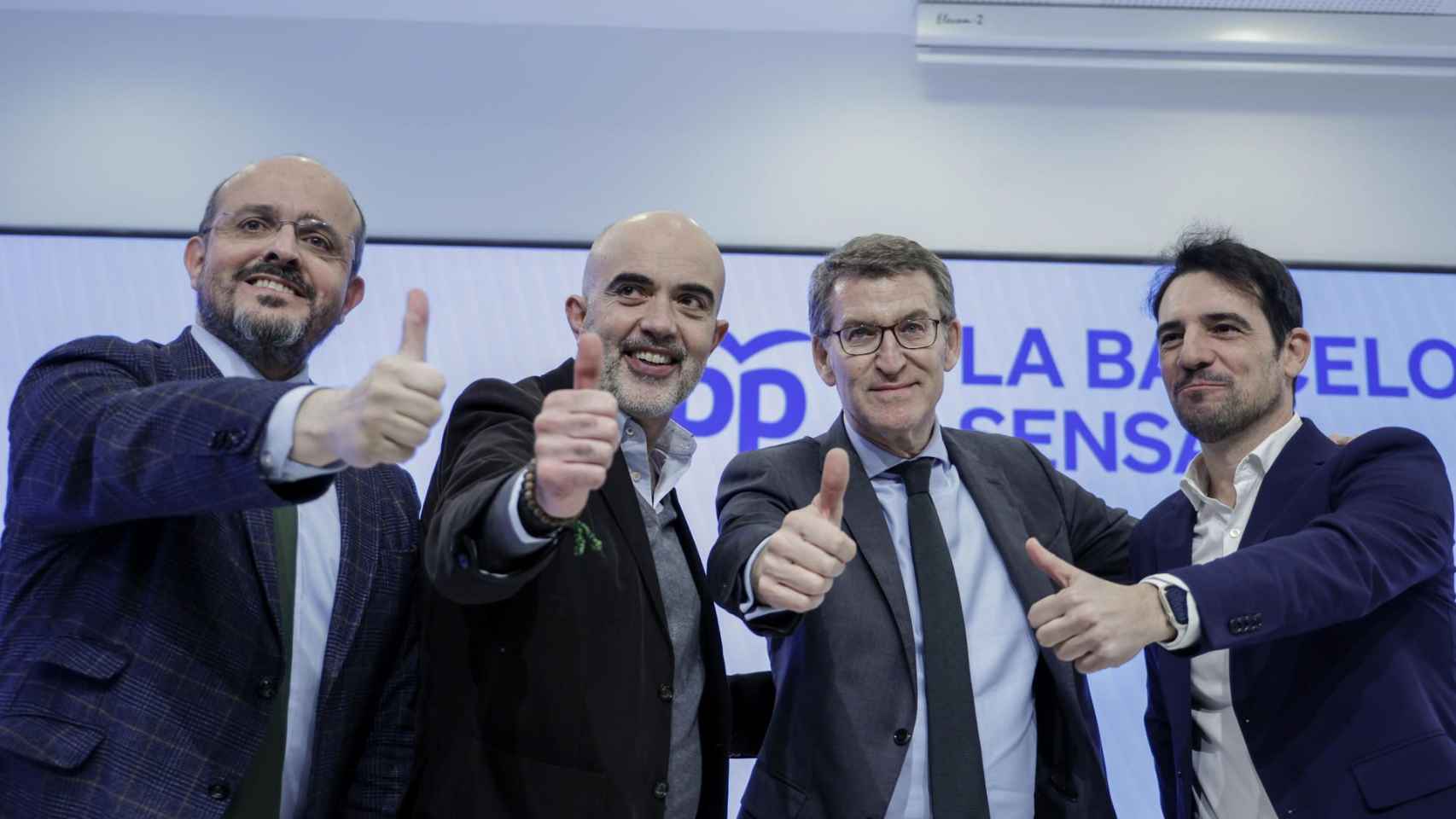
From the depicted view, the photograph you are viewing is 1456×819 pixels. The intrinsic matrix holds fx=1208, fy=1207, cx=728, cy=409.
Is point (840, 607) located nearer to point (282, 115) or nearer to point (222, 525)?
point (222, 525)

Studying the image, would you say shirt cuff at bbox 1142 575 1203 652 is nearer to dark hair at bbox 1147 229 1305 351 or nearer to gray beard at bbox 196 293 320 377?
dark hair at bbox 1147 229 1305 351

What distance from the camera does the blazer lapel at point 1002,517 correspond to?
7.19 ft

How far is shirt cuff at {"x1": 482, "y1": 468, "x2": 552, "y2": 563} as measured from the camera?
1.52 metres

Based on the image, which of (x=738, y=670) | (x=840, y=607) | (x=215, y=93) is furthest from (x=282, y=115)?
(x=840, y=607)

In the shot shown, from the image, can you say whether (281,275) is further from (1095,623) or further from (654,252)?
(1095,623)

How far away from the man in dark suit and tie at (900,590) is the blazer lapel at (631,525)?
0.38 feet

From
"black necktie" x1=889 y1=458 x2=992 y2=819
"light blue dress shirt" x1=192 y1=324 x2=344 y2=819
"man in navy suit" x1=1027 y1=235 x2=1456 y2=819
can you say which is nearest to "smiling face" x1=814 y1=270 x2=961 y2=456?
"black necktie" x1=889 y1=458 x2=992 y2=819

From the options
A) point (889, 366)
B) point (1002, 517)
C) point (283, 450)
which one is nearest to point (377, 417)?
point (283, 450)

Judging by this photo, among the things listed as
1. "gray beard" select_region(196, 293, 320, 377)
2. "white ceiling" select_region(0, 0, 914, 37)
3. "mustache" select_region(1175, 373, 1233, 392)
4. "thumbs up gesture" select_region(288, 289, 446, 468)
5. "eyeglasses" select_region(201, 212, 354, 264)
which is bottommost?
"thumbs up gesture" select_region(288, 289, 446, 468)

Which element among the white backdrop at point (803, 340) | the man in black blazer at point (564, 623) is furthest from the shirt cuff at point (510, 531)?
the white backdrop at point (803, 340)

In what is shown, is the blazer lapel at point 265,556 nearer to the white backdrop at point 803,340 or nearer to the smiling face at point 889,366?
the smiling face at point 889,366

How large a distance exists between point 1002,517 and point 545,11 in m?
2.75

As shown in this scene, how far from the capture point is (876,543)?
7.02 feet

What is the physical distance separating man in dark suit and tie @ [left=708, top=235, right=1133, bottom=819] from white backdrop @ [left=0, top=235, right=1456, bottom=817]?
140 cm
